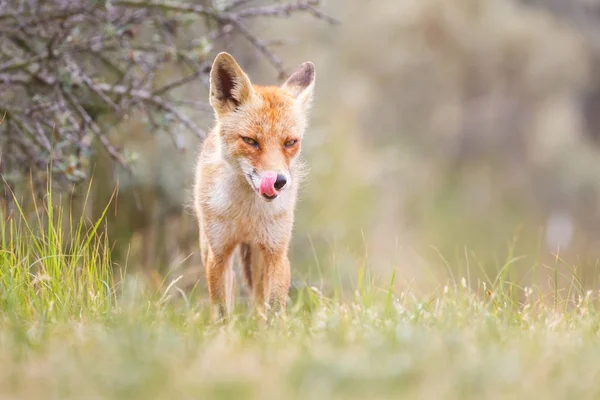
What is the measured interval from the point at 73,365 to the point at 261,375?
64 centimetres

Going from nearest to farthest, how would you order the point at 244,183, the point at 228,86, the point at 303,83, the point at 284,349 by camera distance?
the point at 284,349 → the point at 244,183 → the point at 228,86 → the point at 303,83

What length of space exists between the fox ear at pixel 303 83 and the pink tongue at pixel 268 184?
1.00 meters

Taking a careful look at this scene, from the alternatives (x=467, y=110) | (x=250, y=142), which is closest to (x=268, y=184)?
(x=250, y=142)

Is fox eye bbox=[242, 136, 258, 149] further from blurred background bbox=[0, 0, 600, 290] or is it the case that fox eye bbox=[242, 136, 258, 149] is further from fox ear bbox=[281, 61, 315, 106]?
blurred background bbox=[0, 0, 600, 290]

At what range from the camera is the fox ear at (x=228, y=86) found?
530cm

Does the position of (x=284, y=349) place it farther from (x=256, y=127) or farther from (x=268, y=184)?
(x=256, y=127)

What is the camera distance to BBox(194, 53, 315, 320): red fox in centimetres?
515

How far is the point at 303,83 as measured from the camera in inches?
230

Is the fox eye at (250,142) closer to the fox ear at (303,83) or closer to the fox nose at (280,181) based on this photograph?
the fox nose at (280,181)

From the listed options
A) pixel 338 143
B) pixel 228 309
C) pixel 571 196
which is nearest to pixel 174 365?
pixel 228 309

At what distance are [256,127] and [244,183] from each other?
382mm

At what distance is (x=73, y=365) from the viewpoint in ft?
9.37

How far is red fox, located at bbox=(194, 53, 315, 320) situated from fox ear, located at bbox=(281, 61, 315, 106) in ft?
0.68

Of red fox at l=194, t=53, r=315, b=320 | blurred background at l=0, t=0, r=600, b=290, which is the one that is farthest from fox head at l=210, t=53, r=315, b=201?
blurred background at l=0, t=0, r=600, b=290
